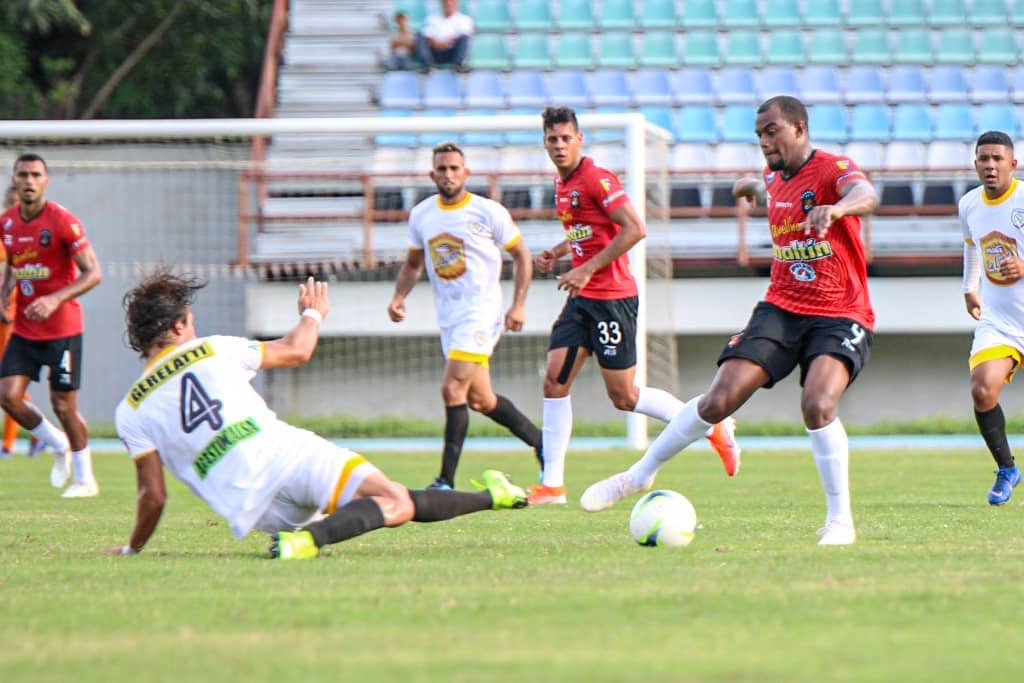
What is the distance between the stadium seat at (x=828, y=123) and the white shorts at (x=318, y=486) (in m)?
15.0

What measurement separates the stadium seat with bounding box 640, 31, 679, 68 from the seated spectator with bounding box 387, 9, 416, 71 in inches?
131

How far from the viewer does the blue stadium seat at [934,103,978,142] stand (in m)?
20.2

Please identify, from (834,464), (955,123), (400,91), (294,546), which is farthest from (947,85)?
(294,546)

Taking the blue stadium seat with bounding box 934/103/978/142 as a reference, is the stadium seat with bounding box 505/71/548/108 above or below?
above

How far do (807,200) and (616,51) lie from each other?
15.7m

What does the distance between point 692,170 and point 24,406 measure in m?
9.44

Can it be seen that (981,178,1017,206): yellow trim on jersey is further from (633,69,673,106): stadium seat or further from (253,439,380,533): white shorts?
(633,69,673,106): stadium seat

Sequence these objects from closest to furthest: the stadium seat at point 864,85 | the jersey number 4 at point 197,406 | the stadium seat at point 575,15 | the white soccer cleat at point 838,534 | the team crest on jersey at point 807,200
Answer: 1. the jersey number 4 at point 197,406
2. the white soccer cleat at point 838,534
3. the team crest on jersey at point 807,200
4. the stadium seat at point 864,85
5. the stadium seat at point 575,15

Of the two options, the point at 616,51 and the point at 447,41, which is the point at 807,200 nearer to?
the point at 447,41

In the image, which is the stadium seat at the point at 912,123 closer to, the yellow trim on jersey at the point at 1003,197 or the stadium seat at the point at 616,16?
the stadium seat at the point at 616,16

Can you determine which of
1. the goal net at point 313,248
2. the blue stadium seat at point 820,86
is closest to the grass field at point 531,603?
the goal net at point 313,248

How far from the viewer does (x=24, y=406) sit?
35.9ft

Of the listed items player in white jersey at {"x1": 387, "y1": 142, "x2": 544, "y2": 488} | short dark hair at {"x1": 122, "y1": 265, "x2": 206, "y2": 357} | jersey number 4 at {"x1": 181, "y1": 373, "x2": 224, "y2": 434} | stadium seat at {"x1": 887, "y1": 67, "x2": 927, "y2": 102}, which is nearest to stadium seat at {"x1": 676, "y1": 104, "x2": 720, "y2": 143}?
stadium seat at {"x1": 887, "y1": 67, "x2": 927, "y2": 102}

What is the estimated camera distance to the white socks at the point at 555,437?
9055mm
